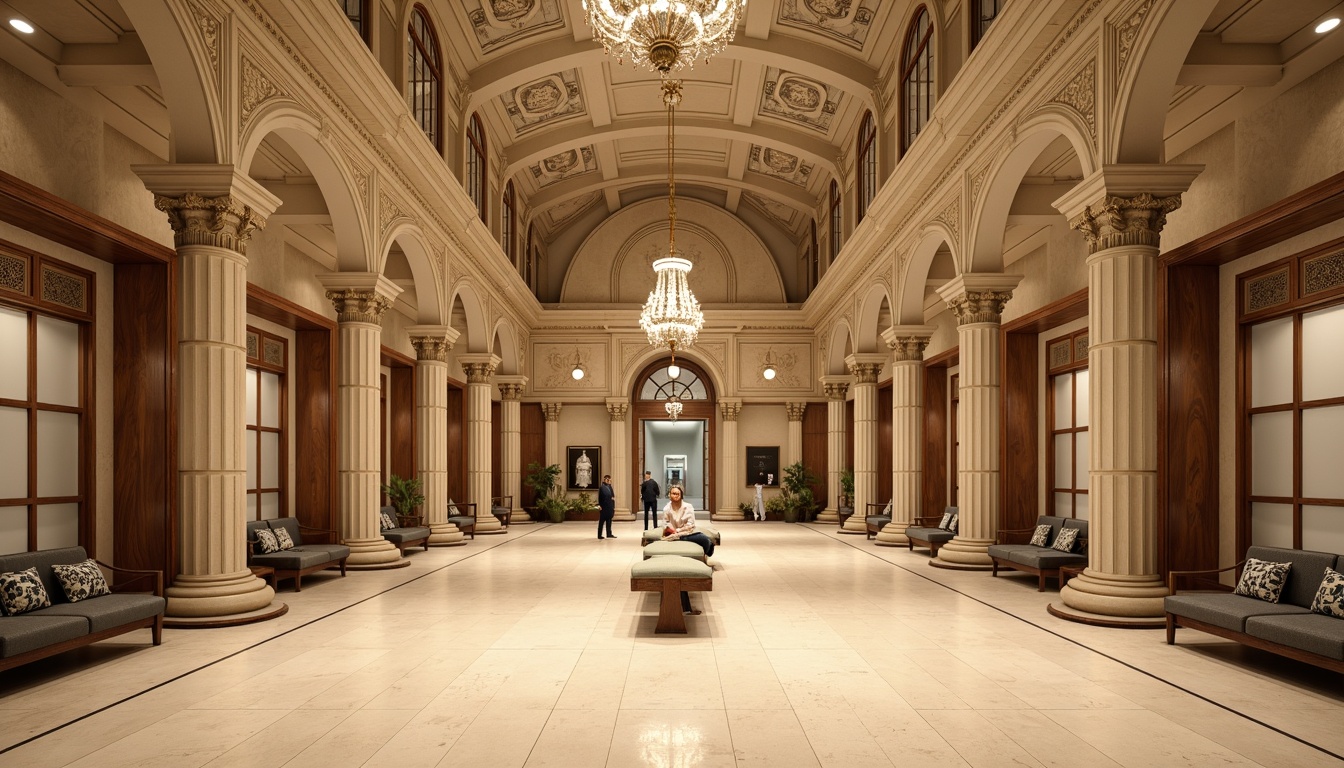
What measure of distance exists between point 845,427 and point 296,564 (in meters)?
16.3

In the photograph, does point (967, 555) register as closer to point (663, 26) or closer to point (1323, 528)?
point (1323, 528)

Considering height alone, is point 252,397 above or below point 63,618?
above

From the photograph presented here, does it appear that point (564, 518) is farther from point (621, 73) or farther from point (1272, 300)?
point (1272, 300)

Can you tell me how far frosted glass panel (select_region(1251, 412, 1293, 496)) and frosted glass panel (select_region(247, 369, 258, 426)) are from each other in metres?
11.4

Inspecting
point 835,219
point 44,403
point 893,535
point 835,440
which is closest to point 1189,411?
point 893,535

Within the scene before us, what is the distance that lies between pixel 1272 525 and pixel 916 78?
795 cm

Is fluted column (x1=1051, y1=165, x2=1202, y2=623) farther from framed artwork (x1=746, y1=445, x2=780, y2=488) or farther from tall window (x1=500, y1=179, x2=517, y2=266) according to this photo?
framed artwork (x1=746, y1=445, x2=780, y2=488)

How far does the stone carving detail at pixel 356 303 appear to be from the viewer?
12117mm

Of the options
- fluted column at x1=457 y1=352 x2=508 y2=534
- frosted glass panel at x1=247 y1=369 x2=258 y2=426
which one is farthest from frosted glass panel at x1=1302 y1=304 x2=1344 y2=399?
fluted column at x1=457 y1=352 x2=508 y2=534

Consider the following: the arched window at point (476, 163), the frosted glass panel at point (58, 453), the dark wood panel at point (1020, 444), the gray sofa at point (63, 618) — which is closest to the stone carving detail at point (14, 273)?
the frosted glass panel at point (58, 453)

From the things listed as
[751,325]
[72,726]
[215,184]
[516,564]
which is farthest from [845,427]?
[72,726]

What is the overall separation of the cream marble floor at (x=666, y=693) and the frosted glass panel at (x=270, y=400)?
12.7ft

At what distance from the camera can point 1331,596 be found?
6137 millimetres

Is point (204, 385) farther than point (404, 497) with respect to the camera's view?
No
